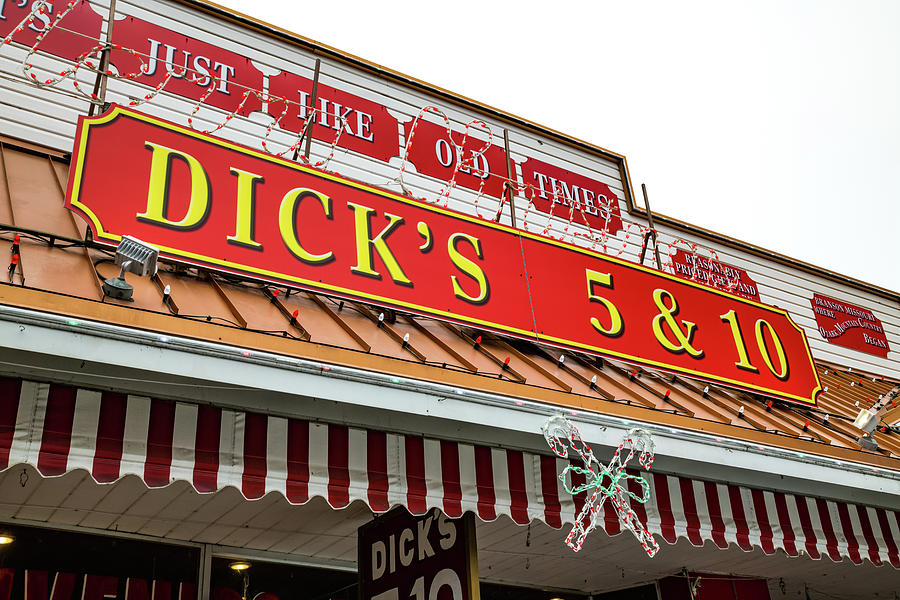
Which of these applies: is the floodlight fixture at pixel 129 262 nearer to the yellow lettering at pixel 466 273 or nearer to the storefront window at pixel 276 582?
the yellow lettering at pixel 466 273

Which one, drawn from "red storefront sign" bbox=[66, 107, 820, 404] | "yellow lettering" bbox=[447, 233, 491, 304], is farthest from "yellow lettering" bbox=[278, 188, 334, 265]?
"yellow lettering" bbox=[447, 233, 491, 304]

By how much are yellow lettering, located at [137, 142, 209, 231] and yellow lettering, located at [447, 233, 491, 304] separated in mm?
1720

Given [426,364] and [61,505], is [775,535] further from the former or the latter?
[61,505]

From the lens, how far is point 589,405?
4727mm

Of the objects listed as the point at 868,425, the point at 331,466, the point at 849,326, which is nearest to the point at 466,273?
the point at 331,466

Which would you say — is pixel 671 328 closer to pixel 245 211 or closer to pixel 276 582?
pixel 245 211

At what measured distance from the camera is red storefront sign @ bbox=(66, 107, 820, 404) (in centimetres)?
427

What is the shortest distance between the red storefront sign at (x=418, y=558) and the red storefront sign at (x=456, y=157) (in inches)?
168

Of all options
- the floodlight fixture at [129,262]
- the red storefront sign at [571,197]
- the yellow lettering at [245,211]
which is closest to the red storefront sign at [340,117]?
the red storefront sign at [571,197]

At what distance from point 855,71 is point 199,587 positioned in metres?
26.7

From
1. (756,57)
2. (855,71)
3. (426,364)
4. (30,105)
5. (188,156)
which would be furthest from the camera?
(855,71)

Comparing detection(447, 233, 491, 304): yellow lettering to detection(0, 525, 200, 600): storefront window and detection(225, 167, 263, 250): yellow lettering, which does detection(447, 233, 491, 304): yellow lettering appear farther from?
detection(0, 525, 200, 600): storefront window

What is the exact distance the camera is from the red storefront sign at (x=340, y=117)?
750 centimetres

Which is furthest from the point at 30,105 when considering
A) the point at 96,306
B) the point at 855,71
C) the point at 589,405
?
the point at 855,71
